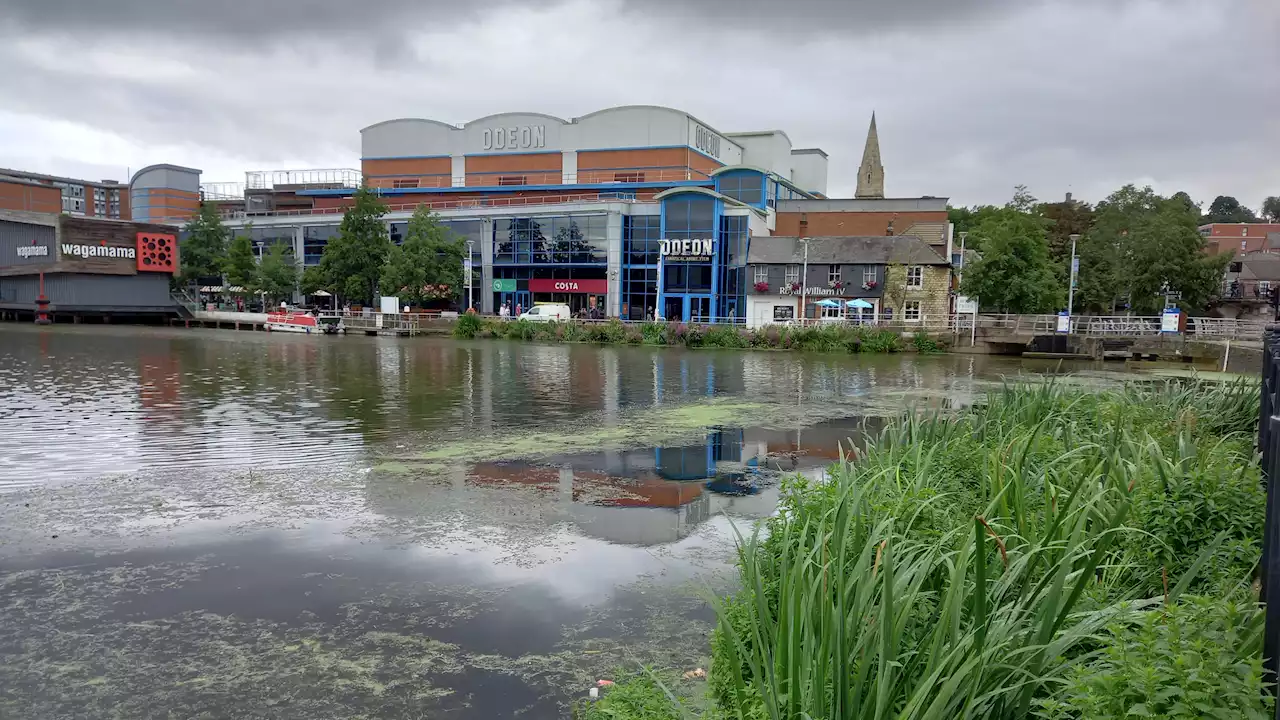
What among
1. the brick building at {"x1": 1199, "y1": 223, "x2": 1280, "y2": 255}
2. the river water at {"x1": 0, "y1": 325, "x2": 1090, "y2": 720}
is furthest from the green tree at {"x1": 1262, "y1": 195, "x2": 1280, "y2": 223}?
the river water at {"x1": 0, "y1": 325, "x2": 1090, "y2": 720}

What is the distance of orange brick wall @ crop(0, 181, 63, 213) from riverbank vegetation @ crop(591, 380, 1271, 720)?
10112cm

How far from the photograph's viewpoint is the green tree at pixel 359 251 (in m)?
59.5

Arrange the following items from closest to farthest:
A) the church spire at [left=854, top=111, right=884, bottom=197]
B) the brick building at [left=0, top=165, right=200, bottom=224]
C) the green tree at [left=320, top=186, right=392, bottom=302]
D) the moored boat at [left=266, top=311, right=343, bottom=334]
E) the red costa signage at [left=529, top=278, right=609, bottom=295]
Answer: the moored boat at [left=266, top=311, right=343, bottom=334]
the green tree at [left=320, top=186, right=392, bottom=302]
the red costa signage at [left=529, top=278, right=609, bottom=295]
the brick building at [left=0, top=165, right=200, bottom=224]
the church spire at [left=854, top=111, right=884, bottom=197]

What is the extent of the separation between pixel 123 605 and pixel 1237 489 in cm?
810

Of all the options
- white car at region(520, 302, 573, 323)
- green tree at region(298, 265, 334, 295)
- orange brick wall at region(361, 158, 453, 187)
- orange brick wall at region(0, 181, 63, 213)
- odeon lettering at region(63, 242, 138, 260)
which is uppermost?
orange brick wall at region(361, 158, 453, 187)

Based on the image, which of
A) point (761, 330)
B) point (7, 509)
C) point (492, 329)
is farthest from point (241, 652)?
point (492, 329)

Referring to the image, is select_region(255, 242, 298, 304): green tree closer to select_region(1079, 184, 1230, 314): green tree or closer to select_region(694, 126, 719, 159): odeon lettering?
select_region(694, 126, 719, 159): odeon lettering

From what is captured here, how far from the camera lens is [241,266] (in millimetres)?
63719

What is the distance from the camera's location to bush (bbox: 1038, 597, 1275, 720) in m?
2.80

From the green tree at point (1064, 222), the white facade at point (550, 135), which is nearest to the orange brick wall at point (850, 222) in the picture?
the white facade at point (550, 135)

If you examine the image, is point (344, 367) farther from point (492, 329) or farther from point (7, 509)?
point (492, 329)

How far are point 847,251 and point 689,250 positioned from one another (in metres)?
11.3

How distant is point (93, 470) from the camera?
1120 centimetres

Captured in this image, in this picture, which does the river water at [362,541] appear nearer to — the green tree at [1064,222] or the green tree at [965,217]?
the green tree at [1064,222]
